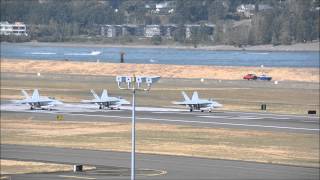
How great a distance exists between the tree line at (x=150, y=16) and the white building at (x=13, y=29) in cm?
57

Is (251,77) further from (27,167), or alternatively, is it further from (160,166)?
(27,167)

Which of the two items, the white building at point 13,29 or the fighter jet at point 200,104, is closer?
the white building at point 13,29

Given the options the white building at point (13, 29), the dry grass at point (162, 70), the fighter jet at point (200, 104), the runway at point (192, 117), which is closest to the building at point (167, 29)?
the fighter jet at point (200, 104)

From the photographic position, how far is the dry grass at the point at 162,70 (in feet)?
514

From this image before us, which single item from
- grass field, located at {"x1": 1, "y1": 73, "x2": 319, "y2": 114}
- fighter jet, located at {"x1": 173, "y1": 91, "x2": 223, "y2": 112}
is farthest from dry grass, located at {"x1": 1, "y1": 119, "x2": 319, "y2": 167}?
grass field, located at {"x1": 1, "y1": 73, "x2": 319, "y2": 114}

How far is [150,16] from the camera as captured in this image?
77125 millimetres

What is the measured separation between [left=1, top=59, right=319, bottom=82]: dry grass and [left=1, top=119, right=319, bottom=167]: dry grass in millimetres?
59543

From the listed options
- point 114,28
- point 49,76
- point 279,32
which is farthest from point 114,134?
point 49,76

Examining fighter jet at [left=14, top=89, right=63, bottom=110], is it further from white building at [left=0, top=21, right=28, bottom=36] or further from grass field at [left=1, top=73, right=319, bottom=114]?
white building at [left=0, top=21, right=28, bottom=36]

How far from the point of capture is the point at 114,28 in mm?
90875

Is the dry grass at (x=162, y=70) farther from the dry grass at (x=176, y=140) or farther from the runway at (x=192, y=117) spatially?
the dry grass at (x=176, y=140)

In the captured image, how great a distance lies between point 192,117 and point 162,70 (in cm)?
6850

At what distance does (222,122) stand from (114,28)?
13131 mm

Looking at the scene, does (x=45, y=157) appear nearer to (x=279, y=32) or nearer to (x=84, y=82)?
(x=279, y=32)
